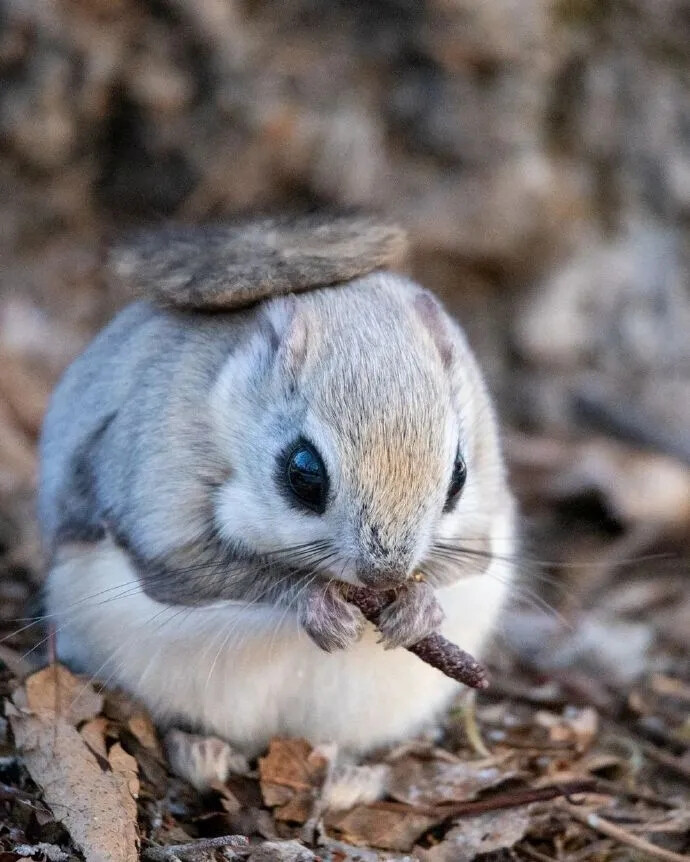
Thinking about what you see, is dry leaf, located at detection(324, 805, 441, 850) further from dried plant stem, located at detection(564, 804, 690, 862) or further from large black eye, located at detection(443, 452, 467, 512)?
large black eye, located at detection(443, 452, 467, 512)

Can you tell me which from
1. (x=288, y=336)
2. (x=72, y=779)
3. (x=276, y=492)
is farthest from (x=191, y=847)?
(x=288, y=336)

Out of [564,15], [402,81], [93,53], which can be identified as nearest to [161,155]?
[93,53]

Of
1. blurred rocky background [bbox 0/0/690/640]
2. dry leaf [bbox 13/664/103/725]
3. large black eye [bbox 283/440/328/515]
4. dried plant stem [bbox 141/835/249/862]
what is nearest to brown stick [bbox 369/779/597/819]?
dried plant stem [bbox 141/835/249/862]

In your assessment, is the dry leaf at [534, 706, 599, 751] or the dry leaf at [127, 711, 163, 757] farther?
the dry leaf at [534, 706, 599, 751]

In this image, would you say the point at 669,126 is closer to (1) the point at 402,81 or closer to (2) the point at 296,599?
(1) the point at 402,81

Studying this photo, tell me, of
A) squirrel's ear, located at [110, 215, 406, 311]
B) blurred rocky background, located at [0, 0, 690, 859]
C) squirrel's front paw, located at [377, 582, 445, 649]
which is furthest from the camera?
blurred rocky background, located at [0, 0, 690, 859]

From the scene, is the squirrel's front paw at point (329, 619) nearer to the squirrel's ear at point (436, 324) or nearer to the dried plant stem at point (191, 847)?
the dried plant stem at point (191, 847)
